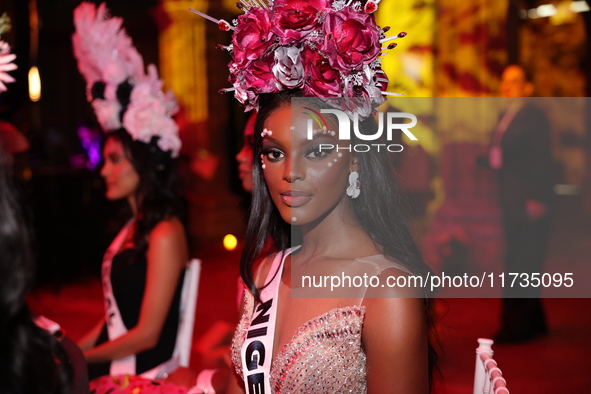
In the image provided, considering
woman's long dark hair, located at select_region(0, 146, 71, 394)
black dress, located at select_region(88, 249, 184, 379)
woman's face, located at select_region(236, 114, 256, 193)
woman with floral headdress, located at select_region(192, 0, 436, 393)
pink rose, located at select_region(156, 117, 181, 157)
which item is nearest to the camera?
woman's long dark hair, located at select_region(0, 146, 71, 394)

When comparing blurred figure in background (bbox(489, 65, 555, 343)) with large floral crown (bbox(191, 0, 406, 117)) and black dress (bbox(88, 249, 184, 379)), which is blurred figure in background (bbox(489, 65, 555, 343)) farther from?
large floral crown (bbox(191, 0, 406, 117))

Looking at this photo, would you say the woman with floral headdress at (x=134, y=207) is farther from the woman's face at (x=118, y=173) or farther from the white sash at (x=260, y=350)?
the white sash at (x=260, y=350)

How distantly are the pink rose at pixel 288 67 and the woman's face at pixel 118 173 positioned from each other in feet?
4.97

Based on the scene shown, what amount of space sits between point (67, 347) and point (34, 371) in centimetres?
35

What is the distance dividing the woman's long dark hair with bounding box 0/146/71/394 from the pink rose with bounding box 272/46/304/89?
0.69m

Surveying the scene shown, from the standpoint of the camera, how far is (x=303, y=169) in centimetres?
146

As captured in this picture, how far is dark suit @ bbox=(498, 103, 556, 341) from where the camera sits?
4.24 metres

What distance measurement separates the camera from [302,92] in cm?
149

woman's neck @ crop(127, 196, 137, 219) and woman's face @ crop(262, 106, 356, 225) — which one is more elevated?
woman's face @ crop(262, 106, 356, 225)

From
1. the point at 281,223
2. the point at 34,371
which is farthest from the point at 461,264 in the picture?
the point at 34,371

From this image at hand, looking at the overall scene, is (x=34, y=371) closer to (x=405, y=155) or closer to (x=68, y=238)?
(x=405, y=155)

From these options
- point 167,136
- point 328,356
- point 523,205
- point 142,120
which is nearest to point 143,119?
point 142,120

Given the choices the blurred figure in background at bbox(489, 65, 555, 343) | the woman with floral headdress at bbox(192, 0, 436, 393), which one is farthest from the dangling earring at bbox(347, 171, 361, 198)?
the blurred figure in background at bbox(489, 65, 555, 343)

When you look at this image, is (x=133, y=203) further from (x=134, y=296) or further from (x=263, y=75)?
(x=263, y=75)
